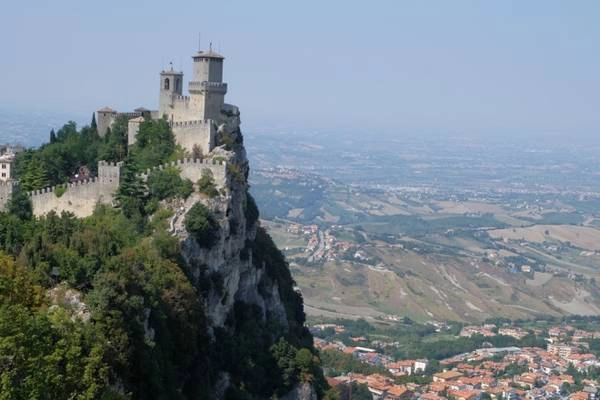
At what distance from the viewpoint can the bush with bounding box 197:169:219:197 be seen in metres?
40.2

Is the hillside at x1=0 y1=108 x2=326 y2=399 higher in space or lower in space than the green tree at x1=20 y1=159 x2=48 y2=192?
lower

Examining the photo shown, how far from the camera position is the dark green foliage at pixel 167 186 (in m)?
40.1

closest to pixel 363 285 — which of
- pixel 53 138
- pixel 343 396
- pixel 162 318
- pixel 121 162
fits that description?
pixel 343 396

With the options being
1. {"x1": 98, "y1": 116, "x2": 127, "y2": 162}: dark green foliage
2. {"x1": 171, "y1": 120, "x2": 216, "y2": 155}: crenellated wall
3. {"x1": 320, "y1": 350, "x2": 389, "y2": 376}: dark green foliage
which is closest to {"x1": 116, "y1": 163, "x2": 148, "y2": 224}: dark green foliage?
{"x1": 171, "y1": 120, "x2": 216, "y2": 155}: crenellated wall

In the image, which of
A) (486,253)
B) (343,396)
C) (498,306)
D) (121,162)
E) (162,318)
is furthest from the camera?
(486,253)

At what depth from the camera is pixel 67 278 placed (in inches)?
1093

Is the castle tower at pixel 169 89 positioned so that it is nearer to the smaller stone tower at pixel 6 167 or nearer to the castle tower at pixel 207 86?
the castle tower at pixel 207 86

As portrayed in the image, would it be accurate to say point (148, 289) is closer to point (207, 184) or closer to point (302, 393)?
point (207, 184)

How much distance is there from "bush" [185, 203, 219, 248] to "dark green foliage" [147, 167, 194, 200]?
1469mm

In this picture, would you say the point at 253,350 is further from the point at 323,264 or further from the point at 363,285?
the point at 323,264

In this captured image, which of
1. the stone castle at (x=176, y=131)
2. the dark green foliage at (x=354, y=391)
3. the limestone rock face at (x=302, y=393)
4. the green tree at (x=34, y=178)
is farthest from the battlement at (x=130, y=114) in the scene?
the dark green foliage at (x=354, y=391)

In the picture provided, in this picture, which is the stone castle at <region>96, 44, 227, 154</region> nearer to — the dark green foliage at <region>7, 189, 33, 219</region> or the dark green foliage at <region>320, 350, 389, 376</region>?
the dark green foliage at <region>7, 189, 33, 219</region>

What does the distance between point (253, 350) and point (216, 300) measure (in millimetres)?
3563

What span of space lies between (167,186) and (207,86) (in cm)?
845
